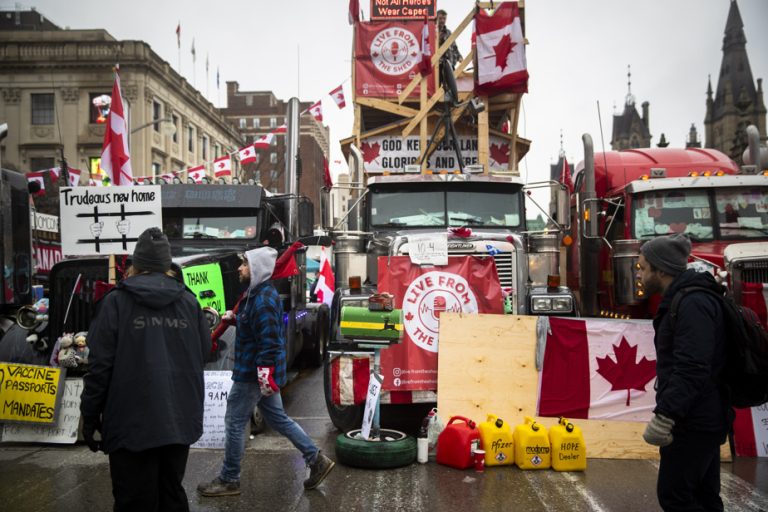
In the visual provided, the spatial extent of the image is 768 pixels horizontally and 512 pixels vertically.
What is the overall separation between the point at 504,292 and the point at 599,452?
6.63ft

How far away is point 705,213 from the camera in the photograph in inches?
375

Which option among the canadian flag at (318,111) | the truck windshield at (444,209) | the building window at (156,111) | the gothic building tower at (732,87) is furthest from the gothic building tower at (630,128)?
the truck windshield at (444,209)

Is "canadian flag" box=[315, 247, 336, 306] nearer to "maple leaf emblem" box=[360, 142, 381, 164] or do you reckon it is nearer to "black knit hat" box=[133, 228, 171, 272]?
"maple leaf emblem" box=[360, 142, 381, 164]

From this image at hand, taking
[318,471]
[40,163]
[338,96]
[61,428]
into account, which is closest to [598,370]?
[318,471]

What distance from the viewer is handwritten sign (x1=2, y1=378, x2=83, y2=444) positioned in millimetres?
7320

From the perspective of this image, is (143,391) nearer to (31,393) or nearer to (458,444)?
(458,444)

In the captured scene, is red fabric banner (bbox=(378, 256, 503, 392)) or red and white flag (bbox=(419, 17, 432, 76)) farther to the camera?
red and white flag (bbox=(419, 17, 432, 76))

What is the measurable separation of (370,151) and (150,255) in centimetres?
736

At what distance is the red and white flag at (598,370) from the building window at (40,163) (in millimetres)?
37860

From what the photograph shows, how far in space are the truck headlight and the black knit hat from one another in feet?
15.0

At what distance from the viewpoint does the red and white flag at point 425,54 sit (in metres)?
11.0

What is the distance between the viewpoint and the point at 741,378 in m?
3.85

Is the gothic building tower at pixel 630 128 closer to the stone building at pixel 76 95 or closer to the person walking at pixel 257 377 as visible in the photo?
the stone building at pixel 76 95

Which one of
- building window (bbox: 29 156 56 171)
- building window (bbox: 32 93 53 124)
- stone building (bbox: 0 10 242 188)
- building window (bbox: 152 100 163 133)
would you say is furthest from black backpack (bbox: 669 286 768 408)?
building window (bbox: 152 100 163 133)
